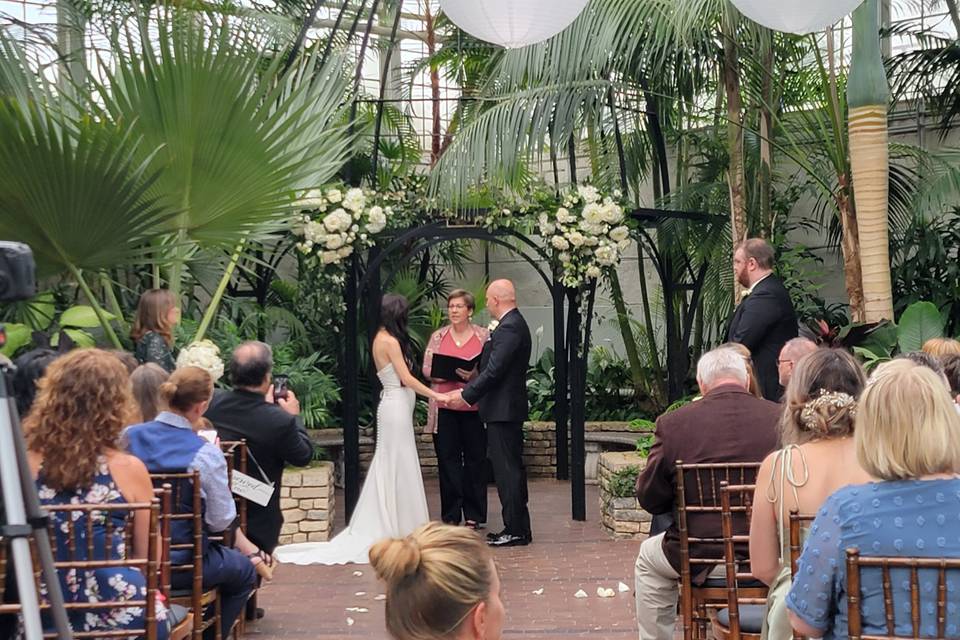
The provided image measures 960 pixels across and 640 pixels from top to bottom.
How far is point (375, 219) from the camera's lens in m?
8.86

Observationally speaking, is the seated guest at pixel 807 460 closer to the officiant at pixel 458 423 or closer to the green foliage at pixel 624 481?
the green foliage at pixel 624 481

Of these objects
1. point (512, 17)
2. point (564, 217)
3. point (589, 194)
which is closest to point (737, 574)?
point (512, 17)

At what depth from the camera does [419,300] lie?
13172 mm

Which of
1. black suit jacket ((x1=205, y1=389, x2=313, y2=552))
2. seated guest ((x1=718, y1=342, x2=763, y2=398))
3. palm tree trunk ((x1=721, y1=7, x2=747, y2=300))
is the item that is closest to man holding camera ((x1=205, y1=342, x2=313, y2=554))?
black suit jacket ((x1=205, y1=389, x2=313, y2=552))

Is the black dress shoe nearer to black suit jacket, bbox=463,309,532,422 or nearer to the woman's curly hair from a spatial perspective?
black suit jacket, bbox=463,309,532,422

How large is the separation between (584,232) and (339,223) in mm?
Answer: 1629

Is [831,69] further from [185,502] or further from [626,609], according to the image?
[185,502]

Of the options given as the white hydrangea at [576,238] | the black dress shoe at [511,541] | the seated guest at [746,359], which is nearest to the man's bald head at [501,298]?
the white hydrangea at [576,238]

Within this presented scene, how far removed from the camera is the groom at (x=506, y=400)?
329 inches

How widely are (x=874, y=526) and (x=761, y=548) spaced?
827 mm

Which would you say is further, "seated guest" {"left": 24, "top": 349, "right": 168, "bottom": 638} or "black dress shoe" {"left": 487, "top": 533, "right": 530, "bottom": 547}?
"black dress shoe" {"left": 487, "top": 533, "right": 530, "bottom": 547}

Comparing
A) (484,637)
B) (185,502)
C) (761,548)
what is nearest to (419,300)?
(185,502)

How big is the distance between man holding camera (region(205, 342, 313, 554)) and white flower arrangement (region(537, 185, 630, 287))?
3.22 metres

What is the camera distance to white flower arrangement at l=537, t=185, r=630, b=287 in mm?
8883
